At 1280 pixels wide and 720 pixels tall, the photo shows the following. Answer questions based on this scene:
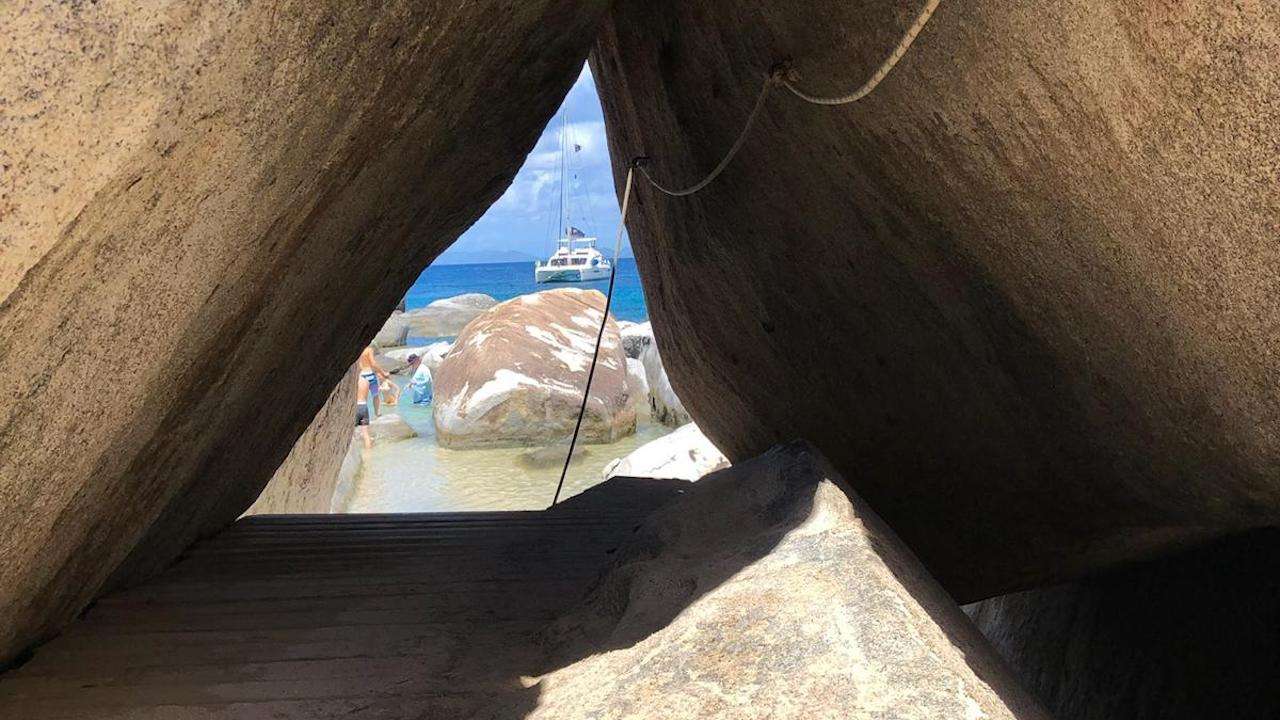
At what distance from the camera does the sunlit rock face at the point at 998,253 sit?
2059 mm

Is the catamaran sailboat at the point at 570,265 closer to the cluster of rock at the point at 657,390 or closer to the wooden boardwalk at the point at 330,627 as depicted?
the cluster of rock at the point at 657,390

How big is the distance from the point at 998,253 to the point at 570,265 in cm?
5384

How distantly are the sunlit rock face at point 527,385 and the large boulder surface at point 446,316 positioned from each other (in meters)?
18.3

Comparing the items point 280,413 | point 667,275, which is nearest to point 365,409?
point 667,275

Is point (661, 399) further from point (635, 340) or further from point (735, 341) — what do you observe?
point (735, 341)

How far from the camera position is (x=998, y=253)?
2.93m

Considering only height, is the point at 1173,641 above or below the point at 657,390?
below

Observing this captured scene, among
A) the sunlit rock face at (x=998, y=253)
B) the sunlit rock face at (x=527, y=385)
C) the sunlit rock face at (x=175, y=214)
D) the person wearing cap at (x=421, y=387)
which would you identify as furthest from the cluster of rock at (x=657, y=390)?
the sunlit rock face at (x=175, y=214)

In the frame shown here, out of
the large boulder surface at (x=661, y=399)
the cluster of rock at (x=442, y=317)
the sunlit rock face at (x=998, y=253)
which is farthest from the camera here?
the cluster of rock at (x=442, y=317)

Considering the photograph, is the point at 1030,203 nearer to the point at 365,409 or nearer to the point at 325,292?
the point at 325,292

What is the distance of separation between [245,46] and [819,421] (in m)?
3.83

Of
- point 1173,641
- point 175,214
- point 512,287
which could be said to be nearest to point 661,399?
point 1173,641

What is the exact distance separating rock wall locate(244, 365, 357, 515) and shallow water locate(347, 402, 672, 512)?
4.09m

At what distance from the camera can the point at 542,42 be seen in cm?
380
